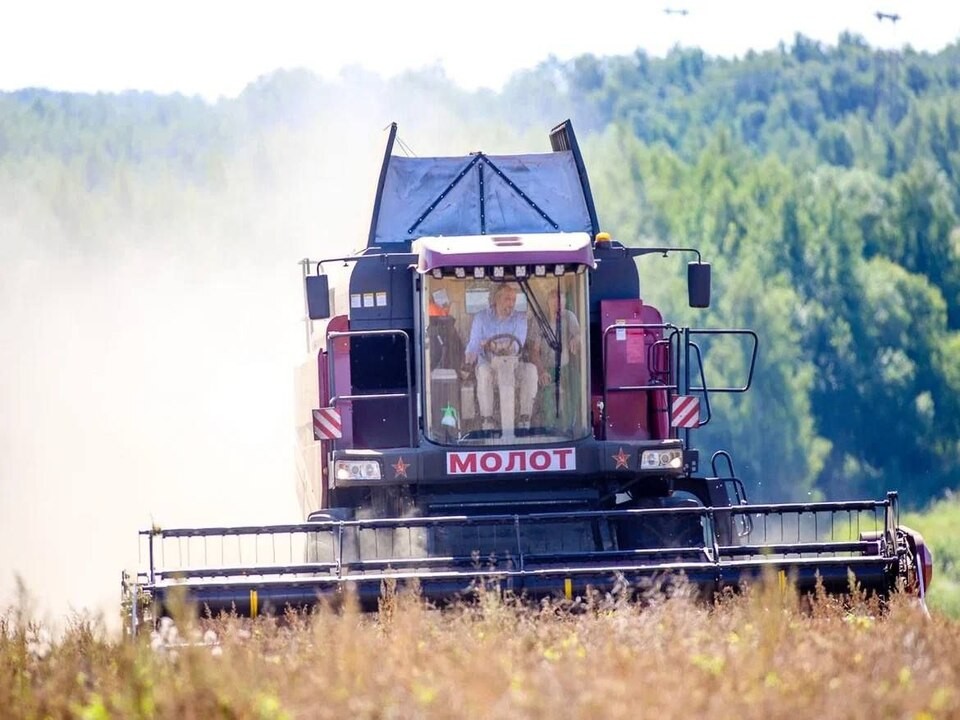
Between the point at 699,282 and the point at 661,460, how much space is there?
1.35 metres

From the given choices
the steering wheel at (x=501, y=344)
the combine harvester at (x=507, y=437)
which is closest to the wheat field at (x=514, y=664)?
the combine harvester at (x=507, y=437)

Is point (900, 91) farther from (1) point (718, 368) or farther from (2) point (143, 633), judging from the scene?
(2) point (143, 633)

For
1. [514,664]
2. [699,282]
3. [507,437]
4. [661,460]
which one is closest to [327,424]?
[507,437]

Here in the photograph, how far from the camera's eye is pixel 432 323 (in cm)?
1248

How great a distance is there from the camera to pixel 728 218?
5541cm

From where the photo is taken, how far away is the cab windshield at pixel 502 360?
40.6ft

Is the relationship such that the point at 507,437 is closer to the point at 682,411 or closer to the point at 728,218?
the point at 682,411

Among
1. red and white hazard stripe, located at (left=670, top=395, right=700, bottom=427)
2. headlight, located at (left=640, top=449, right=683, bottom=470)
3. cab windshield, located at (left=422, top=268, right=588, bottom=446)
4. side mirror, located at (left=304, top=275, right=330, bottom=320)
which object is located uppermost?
side mirror, located at (left=304, top=275, right=330, bottom=320)

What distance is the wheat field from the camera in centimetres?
672

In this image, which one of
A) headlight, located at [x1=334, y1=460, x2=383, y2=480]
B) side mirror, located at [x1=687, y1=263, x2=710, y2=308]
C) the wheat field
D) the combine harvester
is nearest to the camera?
the wheat field

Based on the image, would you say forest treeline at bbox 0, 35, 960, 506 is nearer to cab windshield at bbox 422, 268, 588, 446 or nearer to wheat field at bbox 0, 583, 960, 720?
cab windshield at bbox 422, 268, 588, 446

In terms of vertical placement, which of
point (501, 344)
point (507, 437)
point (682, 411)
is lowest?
point (507, 437)

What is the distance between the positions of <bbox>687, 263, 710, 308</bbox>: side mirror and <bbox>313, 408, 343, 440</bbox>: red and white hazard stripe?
254 cm

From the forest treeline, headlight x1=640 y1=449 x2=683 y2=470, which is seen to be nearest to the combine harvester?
headlight x1=640 y1=449 x2=683 y2=470
